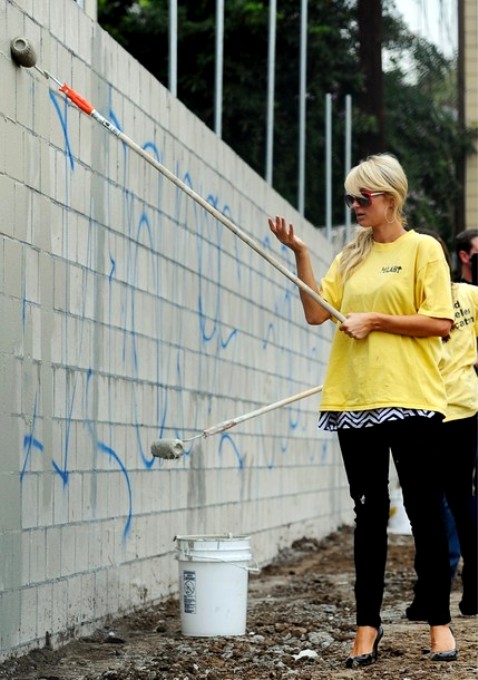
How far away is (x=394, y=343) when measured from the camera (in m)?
5.09

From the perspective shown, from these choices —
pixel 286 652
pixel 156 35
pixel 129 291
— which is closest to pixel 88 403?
pixel 129 291

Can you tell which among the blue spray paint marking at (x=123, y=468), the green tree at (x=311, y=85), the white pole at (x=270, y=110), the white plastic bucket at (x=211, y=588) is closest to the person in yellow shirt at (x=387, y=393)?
the white plastic bucket at (x=211, y=588)

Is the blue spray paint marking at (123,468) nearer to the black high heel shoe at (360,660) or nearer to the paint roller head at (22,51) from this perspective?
the black high heel shoe at (360,660)

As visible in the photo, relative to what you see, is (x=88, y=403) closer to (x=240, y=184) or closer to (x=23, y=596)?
(x=23, y=596)

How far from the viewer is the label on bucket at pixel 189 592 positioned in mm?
5977

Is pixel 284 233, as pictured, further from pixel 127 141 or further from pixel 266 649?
pixel 266 649

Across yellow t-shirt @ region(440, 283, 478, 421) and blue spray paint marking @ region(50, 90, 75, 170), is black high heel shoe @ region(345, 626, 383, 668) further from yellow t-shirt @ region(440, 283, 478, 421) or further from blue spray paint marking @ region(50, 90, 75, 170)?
blue spray paint marking @ region(50, 90, 75, 170)

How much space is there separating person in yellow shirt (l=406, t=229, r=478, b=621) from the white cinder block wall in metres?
1.40

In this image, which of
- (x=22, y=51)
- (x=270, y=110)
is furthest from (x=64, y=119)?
(x=270, y=110)

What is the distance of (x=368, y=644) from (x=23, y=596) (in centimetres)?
124

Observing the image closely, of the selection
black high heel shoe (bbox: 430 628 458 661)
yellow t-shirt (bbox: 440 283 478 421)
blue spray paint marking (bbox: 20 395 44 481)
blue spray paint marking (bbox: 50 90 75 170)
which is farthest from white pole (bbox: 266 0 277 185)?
black high heel shoe (bbox: 430 628 458 661)

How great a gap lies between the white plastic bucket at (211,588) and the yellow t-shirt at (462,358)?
1189 mm

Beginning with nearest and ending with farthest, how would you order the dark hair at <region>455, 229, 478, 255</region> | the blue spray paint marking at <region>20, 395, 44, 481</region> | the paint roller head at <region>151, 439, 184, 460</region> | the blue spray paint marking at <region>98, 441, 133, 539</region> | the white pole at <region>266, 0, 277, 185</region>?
the blue spray paint marking at <region>20, 395, 44, 481</region>, the paint roller head at <region>151, 439, 184, 460</region>, the blue spray paint marking at <region>98, 441, 133, 539</region>, the dark hair at <region>455, 229, 478, 255</region>, the white pole at <region>266, 0, 277, 185</region>

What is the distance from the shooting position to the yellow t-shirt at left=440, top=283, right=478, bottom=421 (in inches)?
252
